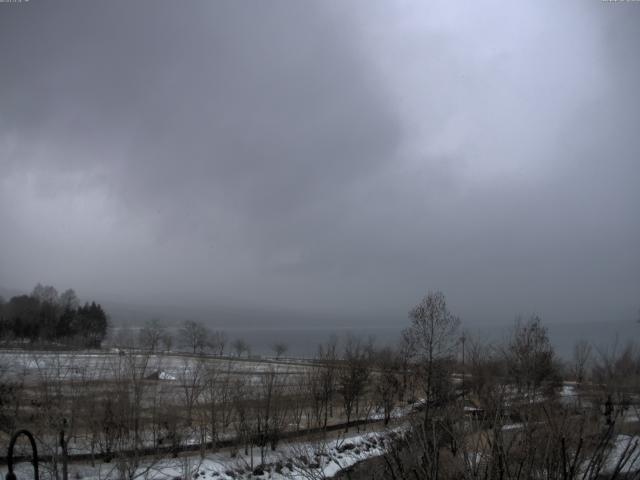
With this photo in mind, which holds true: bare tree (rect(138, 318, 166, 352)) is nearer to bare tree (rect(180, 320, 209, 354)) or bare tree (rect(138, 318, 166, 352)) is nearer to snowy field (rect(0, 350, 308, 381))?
snowy field (rect(0, 350, 308, 381))

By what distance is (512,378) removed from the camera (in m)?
41.3

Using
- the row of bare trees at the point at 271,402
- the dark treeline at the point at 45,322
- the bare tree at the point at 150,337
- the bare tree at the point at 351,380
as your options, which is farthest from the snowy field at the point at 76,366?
the dark treeline at the point at 45,322

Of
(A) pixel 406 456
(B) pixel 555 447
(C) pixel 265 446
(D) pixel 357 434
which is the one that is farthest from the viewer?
(D) pixel 357 434

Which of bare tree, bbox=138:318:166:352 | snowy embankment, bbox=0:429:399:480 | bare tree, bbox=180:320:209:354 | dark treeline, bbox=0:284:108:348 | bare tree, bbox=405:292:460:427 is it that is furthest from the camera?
bare tree, bbox=180:320:209:354

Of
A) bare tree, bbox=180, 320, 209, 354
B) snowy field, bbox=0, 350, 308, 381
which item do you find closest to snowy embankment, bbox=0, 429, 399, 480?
snowy field, bbox=0, 350, 308, 381

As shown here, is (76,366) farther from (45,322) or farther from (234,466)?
(45,322)

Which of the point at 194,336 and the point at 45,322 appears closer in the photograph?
the point at 45,322

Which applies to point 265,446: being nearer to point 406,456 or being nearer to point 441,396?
point 441,396

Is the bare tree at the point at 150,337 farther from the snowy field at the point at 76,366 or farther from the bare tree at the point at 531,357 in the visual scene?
the bare tree at the point at 531,357

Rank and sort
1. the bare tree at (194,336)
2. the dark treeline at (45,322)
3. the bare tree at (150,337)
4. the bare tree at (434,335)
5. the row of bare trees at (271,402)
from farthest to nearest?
1. the bare tree at (194,336)
2. the dark treeline at (45,322)
3. the bare tree at (150,337)
4. the bare tree at (434,335)
5. the row of bare trees at (271,402)

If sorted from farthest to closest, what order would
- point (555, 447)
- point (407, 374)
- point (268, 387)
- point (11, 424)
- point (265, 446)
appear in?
point (407, 374) < point (268, 387) < point (265, 446) < point (11, 424) < point (555, 447)

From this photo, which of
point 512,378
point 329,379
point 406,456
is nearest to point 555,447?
point 406,456

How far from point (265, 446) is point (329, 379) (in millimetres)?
12039

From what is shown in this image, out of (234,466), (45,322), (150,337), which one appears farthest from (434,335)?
(45,322)
